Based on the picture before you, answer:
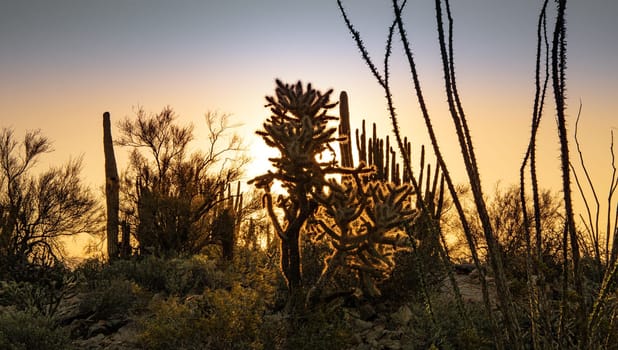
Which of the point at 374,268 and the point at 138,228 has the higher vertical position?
the point at 138,228

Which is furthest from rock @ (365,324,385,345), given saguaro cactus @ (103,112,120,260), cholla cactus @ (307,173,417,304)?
saguaro cactus @ (103,112,120,260)

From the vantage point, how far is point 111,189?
15484 millimetres

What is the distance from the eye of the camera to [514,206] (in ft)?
50.1

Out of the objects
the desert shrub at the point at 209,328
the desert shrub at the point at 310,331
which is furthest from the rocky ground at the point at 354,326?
the desert shrub at the point at 209,328

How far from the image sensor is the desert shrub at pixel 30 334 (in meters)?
6.64

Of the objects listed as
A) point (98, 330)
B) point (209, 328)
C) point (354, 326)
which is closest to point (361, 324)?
point (354, 326)

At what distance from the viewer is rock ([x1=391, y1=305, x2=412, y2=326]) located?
683 centimetres

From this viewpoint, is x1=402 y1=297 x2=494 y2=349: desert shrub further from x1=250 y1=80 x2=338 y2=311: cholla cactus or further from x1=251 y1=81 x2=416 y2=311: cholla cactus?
x1=250 y1=80 x2=338 y2=311: cholla cactus

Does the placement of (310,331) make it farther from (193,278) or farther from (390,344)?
(193,278)

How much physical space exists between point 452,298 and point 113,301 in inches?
155

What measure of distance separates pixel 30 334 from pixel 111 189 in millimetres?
8917

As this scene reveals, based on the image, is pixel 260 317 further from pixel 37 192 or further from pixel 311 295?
pixel 37 192

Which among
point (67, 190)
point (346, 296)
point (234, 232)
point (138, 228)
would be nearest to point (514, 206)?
point (234, 232)

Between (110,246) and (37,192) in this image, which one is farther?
(37,192)
